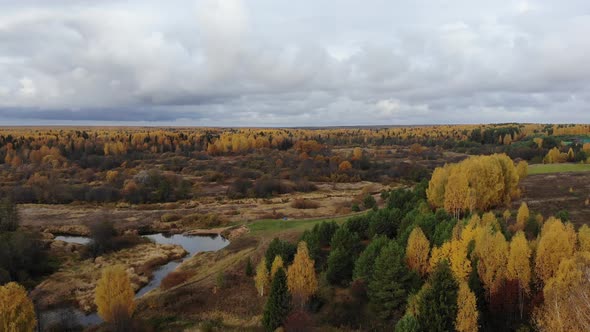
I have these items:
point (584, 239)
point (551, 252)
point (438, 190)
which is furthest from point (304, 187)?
point (551, 252)

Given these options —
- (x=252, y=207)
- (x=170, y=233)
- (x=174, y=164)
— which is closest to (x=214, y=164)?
(x=174, y=164)

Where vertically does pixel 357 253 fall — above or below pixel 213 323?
above

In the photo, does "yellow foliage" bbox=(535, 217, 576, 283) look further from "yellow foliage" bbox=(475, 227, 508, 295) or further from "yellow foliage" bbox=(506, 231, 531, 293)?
"yellow foliage" bbox=(475, 227, 508, 295)

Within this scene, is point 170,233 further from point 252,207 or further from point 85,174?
point 85,174

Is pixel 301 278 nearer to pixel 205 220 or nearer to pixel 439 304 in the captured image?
pixel 439 304

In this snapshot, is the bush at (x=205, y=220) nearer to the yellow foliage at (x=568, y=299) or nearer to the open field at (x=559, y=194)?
the open field at (x=559, y=194)

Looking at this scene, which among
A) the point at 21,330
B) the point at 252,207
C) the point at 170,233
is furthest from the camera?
the point at 252,207
